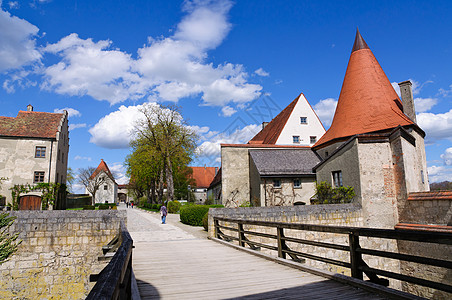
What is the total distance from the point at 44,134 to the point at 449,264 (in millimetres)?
33943

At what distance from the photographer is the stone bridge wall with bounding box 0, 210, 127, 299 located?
484 inches

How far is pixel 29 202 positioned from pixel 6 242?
18.0 metres

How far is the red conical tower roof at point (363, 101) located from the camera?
2024 cm

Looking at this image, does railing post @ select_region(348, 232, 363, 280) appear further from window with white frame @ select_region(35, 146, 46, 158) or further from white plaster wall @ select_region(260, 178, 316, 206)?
window with white frame @ select_region(35, 146, 46, 158)

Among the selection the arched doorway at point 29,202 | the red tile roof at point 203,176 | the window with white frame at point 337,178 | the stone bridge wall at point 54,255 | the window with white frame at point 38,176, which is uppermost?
the red tile roof at point 203,176

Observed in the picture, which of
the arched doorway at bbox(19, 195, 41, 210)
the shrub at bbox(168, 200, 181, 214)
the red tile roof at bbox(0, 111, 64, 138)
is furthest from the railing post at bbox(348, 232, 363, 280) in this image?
the red tile roof at bbox(0, 111, 64, 138)

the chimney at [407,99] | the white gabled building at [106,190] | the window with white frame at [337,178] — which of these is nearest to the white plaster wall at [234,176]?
the window with white frame at [337,178]

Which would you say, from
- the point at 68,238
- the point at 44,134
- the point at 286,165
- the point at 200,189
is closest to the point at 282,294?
the point at 68,238

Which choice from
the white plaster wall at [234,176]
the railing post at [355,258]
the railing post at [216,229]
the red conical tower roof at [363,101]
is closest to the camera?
the railing post at [355,258]

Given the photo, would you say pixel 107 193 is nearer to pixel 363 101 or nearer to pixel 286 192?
pixel 286 192

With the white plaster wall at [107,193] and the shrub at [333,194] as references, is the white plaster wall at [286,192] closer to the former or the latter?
the shrub at [333,194]

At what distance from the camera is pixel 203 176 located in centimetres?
6619

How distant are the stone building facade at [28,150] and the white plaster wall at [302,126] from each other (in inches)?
920

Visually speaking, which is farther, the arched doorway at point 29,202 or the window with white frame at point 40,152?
Answer: the window with white frame at point 40,152
